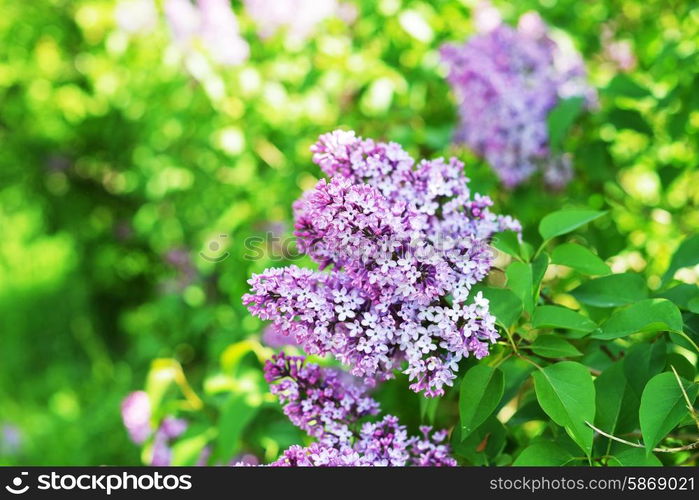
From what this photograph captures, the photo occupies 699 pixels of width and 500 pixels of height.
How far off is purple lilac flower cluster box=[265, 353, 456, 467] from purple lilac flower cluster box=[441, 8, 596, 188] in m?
1.06

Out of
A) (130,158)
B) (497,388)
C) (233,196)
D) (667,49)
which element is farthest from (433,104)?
(130,158)

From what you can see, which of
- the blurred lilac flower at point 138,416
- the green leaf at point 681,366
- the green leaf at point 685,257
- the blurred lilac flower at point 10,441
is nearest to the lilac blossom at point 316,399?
the green leaf at point 681,366

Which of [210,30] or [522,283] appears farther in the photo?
[210,30]

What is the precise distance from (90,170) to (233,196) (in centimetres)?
238

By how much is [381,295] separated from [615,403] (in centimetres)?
43

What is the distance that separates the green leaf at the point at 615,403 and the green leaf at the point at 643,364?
0.05 ft

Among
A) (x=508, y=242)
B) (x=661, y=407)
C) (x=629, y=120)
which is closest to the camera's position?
(x=661, y=407)

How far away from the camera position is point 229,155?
9.14ft

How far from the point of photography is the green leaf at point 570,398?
106 centimetres

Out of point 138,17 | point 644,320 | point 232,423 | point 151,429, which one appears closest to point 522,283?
point 644,320

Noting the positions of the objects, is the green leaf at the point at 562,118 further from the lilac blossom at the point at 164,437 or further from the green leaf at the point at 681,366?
the lilac blossom at the point at 164,437

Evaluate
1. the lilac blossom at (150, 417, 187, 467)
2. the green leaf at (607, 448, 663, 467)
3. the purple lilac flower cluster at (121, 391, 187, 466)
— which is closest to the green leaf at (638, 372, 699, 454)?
the green leaf at (607, 448, 663, 467)

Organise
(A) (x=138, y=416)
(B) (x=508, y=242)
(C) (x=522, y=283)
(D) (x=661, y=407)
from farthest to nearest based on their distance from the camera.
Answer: (A) (x=138, y=416), (B) (x=508, y=242), (C) (x=522, y=283), (D) (x=661, y=407)

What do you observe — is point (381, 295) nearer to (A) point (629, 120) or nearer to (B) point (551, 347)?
(B) point (551, 347)
